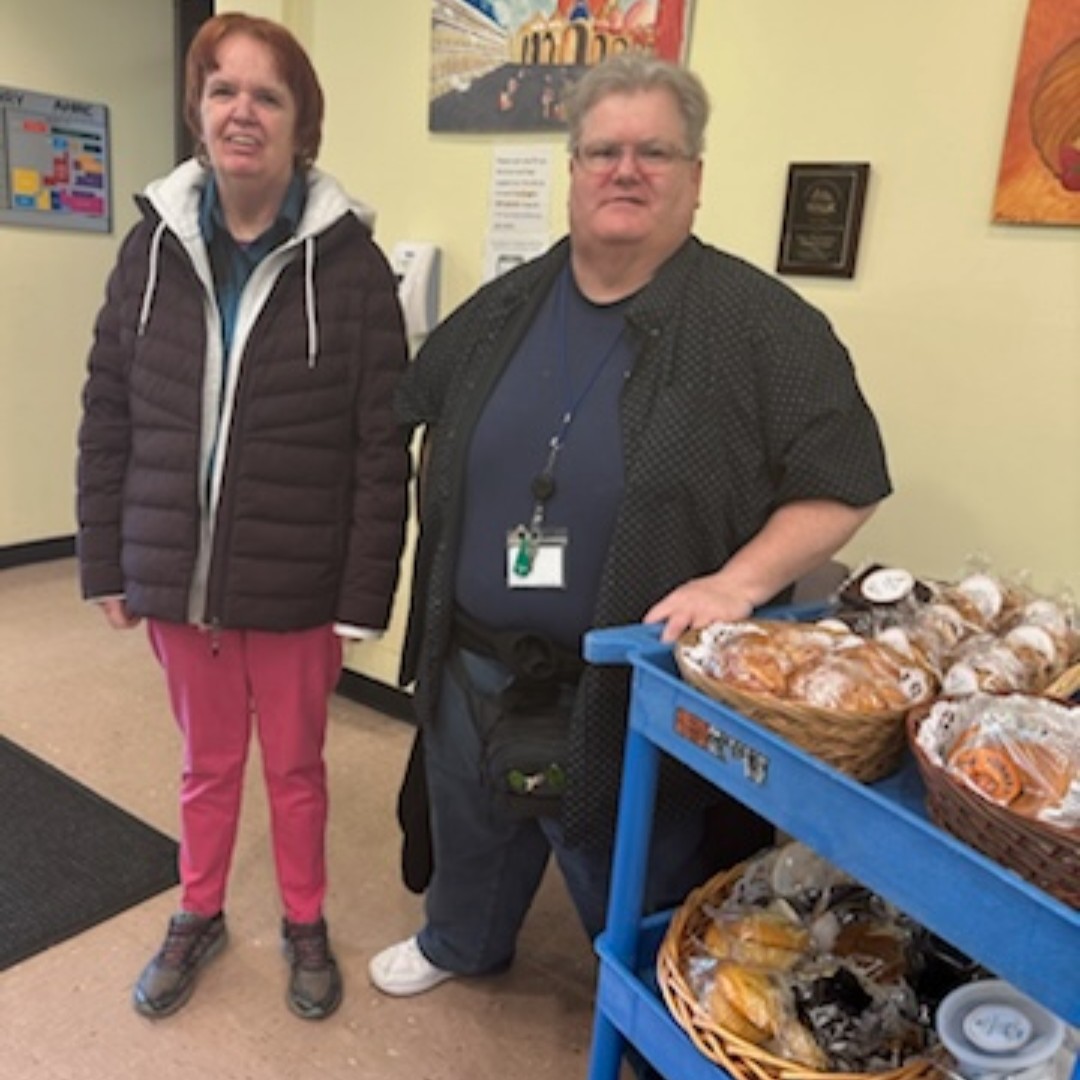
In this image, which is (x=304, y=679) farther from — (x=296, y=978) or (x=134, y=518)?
(x=296, y=978)

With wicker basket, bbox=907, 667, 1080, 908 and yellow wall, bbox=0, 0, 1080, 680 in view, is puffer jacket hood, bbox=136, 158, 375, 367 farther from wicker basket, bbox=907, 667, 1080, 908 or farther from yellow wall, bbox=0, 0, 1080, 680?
wicker basket, bbox=907, 667, 1080, 908

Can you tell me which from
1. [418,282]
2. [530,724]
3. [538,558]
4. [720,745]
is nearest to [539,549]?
[538,558]

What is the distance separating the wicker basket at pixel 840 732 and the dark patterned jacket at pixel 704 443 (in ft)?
1.15

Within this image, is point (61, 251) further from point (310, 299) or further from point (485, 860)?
point (485, 860)

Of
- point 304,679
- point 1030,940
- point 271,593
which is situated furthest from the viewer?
point 304,679

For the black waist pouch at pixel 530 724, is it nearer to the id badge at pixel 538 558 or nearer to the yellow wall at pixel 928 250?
the id badge at pixel 538 558

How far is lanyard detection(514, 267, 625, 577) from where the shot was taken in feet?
4.36

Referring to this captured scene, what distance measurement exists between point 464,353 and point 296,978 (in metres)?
1.14

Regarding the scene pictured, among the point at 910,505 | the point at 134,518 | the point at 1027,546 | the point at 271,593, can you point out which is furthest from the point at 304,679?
the point at 1027,546

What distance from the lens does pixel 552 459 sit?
52.5 inches

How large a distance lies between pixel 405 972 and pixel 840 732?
119cm

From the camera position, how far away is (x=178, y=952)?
177 centimetres

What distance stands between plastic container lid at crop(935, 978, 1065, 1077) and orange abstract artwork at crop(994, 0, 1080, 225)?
1145 millimetres

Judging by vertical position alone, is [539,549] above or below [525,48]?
below
